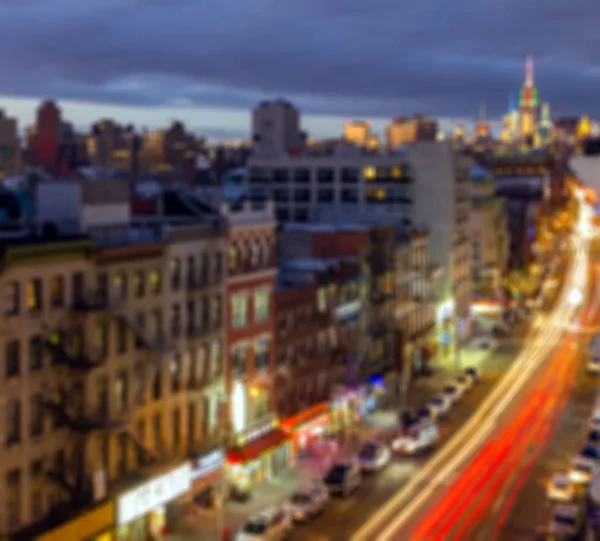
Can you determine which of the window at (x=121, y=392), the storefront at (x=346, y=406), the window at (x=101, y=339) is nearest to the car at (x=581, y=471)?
the storefront at (x=346, y=406)

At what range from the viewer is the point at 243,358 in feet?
178

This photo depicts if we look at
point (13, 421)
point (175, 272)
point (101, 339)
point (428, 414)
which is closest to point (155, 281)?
point (175, 272)

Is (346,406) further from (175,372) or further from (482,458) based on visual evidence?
(175,372)

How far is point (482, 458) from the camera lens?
193 ft

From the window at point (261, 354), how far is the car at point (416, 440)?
9709 mm

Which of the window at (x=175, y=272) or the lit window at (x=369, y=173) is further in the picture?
the lit window at (x=369, y=173)

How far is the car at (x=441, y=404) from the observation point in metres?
69.8

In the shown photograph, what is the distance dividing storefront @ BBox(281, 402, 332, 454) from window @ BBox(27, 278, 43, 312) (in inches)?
855

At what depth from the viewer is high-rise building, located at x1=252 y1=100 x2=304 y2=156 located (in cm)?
14300

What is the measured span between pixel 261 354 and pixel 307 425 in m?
6.70

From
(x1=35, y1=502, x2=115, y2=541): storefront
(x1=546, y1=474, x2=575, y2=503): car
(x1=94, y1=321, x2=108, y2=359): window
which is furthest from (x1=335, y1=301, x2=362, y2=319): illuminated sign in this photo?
(x1=35, y1=502, x2=115, y2=541): storefront

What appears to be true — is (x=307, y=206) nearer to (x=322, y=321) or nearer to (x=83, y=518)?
(x=322, y=321)

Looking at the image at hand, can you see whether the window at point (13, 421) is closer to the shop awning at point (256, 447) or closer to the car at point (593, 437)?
the shop awning at point (256, 447)

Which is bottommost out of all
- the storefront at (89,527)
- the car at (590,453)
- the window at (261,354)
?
the car at (590,453)
